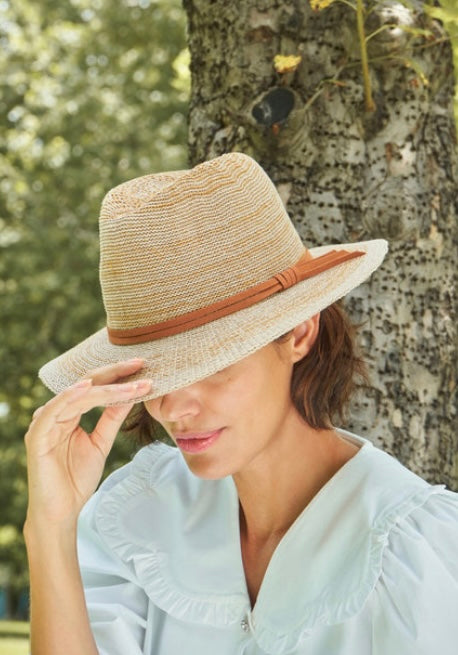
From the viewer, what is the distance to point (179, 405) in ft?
6.85

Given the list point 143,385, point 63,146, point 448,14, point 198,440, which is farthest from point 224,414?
point 63,146

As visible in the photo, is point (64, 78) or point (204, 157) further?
point (64, 78)

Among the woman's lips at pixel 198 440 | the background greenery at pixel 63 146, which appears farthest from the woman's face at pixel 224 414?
the background greenery at pixel 63 146

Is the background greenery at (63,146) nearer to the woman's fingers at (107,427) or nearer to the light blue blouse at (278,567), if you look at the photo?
the light blue blouse at (278,567)

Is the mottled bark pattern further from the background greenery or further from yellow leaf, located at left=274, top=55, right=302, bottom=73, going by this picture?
the background greenery

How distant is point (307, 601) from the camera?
215 centimetres

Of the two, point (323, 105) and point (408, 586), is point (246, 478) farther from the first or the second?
point (323, 105)

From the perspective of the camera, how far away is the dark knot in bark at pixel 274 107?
8.87 feet

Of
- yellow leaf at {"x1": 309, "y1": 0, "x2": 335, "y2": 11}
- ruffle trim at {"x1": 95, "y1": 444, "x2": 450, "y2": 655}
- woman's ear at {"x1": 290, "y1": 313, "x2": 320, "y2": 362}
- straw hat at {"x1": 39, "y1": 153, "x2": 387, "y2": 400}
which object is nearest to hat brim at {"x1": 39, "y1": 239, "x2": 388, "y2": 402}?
straw hat at {"x1": 39, "y1": 153, "x2": 387, "y2": 400}

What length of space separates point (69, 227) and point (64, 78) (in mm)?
1998

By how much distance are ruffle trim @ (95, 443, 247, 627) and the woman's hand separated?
→ 21cm

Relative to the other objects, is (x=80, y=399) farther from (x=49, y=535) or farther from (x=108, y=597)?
(x=108, y=597)

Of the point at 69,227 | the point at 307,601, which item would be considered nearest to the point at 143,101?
the point at 69,227

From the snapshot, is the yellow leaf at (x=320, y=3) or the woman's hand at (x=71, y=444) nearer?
the woman's hand at (x=71, y=444)
